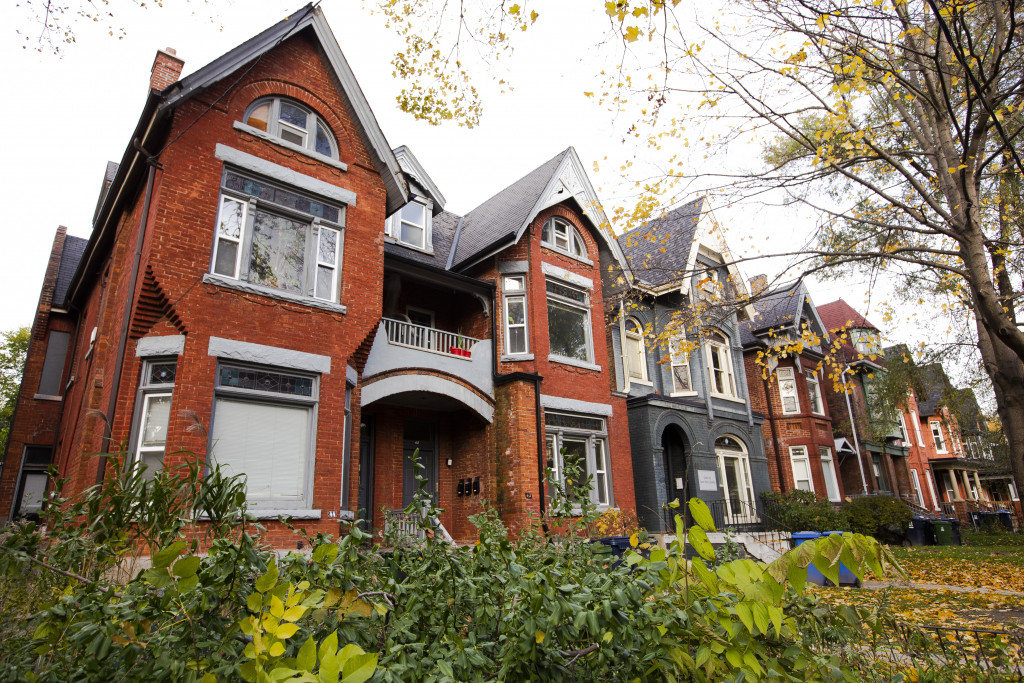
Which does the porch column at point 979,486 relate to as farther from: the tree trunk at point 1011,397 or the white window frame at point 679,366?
the tree trunk at point 1011,397

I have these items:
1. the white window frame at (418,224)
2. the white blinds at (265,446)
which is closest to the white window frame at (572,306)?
the white window frame at (418,224)

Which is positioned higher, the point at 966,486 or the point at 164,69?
the point at 164,69

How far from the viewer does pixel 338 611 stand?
2293 millimetres

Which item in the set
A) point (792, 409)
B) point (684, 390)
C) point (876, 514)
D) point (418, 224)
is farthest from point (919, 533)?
point (418, 224)

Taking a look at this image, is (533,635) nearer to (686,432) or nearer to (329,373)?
(329,373)

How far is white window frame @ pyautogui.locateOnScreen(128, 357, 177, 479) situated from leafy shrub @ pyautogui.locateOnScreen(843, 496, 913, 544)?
77.9ft

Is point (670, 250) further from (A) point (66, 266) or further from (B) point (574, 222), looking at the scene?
(A) point (66, 266)

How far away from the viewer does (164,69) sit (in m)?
14.8

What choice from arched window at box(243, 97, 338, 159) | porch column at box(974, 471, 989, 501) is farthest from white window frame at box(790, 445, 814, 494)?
porch column at box(974, 471, 989, 501)

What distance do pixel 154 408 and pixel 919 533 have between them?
29134mm

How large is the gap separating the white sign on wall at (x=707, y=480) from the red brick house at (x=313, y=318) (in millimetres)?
3205

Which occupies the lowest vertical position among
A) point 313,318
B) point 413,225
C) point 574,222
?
point 313,318

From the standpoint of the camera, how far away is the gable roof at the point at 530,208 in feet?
56.7

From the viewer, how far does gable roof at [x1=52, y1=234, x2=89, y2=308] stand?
21.4m
